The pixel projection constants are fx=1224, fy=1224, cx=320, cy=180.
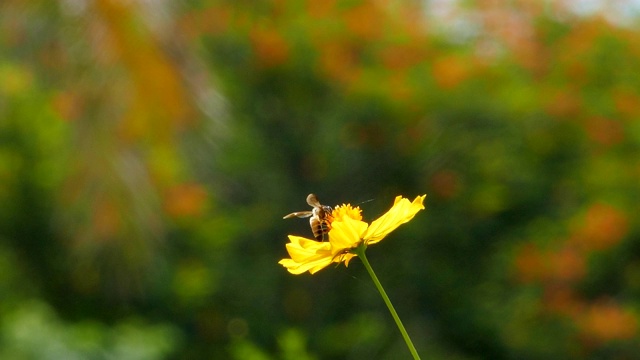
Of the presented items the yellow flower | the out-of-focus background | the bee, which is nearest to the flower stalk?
the yellow flower

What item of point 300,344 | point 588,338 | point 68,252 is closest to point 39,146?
point 68,252

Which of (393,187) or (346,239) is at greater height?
(393,187)

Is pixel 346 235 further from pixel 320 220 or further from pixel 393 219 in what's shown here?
pixel 320 220

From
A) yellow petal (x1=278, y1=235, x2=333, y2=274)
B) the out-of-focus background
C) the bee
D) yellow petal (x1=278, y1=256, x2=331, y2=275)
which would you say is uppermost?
the out-of-focus background

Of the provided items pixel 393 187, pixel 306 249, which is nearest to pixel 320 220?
pixel 306 249

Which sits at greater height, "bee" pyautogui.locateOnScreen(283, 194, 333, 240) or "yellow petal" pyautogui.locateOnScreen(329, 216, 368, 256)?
"bee" pyautogui.locateOnScreen(283, 194, 333, 240)

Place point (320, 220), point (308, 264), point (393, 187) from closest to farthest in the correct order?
point (308, 264) < point (320, 220) < point (393, 187)

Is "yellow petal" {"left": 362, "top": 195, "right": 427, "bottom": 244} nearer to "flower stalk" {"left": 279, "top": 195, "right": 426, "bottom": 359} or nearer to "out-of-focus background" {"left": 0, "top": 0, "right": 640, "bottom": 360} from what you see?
"flower stalk" {"left": 279, "top": 195, "right": 426, "bottom": 359}

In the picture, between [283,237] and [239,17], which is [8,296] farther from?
[239,17]
